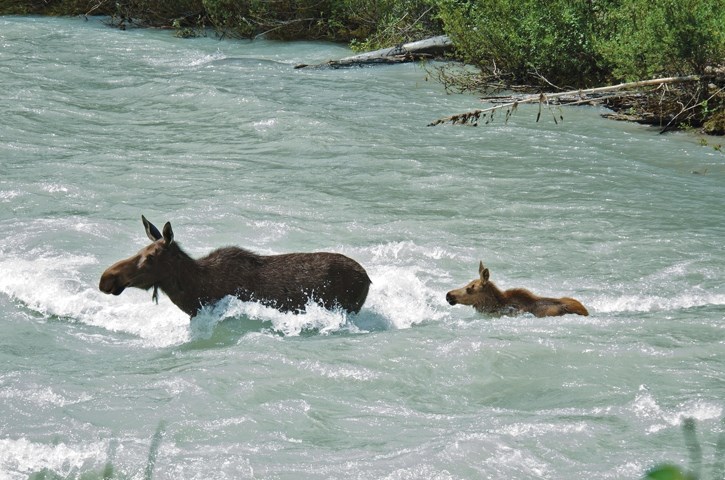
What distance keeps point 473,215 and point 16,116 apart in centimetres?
970

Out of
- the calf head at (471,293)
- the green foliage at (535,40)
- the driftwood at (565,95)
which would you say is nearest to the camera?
the calf head at (471,293)

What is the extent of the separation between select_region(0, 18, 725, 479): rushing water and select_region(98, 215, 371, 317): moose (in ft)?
0.48

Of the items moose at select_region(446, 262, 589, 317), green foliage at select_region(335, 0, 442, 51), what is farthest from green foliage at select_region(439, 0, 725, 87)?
moose at select_region(446, 262, 589, 317)

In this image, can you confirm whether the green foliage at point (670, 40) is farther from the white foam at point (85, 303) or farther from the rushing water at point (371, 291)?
the white foam at point (85, 303)

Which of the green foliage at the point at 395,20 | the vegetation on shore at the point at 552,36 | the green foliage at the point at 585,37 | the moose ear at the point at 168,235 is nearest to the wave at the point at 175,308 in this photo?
the moose ear at the point at 168,235

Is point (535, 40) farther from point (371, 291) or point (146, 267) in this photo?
point (146, 267)

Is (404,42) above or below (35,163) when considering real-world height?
above

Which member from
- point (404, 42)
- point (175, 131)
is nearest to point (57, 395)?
point (175, 131)

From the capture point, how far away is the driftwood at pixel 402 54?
24.0 meters

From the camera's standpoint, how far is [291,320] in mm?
9422

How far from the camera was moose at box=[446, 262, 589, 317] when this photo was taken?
9.86 m

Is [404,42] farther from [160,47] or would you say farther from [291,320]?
[291,320]

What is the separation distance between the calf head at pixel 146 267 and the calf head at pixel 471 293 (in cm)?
266

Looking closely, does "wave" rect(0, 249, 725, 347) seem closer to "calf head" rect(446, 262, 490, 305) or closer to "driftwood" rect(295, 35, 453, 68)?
"calf head" rect(446, 262, 490, 305)
